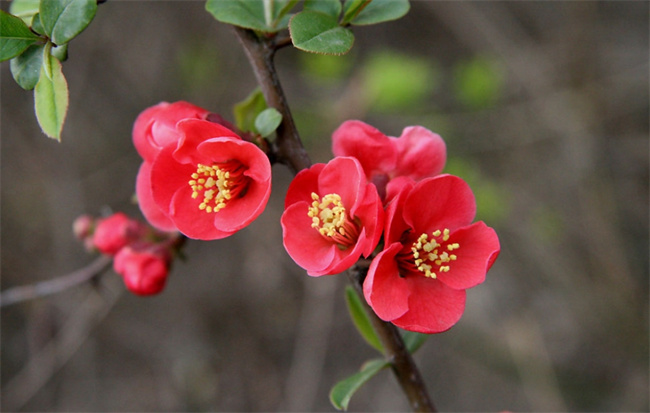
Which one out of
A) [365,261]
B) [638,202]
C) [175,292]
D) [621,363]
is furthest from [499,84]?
[365,261]

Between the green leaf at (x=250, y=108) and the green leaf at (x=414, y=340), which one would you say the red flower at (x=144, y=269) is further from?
the green leaf at (x=414, y=340)

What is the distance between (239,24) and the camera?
2.91 ft

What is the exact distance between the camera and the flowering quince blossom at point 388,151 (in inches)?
39.1

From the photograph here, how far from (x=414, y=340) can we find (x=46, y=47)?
2.95ft

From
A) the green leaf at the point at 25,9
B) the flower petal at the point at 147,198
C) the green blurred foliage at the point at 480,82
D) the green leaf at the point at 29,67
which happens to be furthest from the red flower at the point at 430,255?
the green blurred foliage at the point at 480,82

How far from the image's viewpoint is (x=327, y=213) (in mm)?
931

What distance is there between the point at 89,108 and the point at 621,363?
11.4ft

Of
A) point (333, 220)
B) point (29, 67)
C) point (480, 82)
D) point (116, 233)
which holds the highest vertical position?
point (29, 67)

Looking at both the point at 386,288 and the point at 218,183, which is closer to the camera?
the point at 386,288

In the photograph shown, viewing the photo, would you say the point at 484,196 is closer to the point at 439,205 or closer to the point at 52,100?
the point at 439,205

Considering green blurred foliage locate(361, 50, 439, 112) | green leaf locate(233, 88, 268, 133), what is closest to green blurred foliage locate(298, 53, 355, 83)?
green blurred foliage locate(361, 50, 439, 112)

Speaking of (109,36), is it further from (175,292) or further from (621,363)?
(621,363)

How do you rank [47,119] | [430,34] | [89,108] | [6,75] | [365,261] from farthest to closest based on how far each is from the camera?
[430,34]
[89,108]
[6,75]
[365,261]
[47,119]

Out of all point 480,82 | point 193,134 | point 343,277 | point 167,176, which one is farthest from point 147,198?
point 480,82
